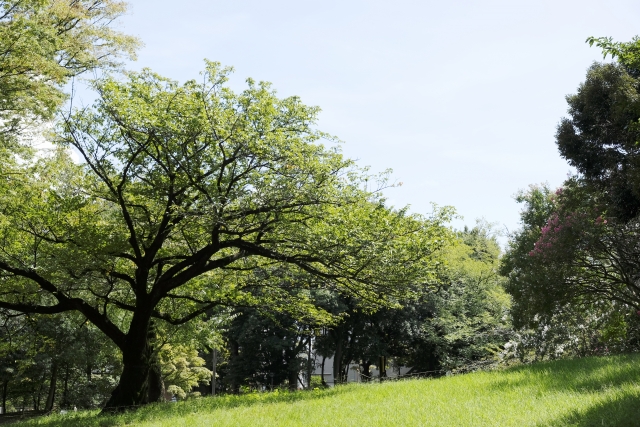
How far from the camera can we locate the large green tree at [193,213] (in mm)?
12461

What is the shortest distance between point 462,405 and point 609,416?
2.62 meters

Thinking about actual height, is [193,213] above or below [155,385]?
above

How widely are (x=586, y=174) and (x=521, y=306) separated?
471cm

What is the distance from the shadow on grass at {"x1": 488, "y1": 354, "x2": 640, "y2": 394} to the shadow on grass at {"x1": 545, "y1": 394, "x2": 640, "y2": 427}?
1.74m

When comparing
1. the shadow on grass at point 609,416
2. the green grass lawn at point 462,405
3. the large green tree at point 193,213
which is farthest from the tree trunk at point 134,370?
the shadow on grass at point 609,416

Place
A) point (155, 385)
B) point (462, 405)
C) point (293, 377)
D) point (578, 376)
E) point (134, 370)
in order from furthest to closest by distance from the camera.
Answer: point (293, 377) → point (155, 385) → point (134, 370) → point (578, 376) → point (462, 405)

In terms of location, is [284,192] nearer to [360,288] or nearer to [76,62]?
[360,288]

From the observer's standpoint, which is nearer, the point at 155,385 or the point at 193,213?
the point at 193,213

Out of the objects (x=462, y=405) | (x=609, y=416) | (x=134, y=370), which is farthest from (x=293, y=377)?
(x=609, y=416)

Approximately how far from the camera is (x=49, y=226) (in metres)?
14.7

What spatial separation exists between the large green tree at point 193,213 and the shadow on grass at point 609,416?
6267 mm

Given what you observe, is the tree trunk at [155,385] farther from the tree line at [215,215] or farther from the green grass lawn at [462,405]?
the green grass lawn at [462,405]

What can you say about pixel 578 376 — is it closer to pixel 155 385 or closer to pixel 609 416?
pixel 609 416

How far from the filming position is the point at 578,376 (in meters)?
10.7
